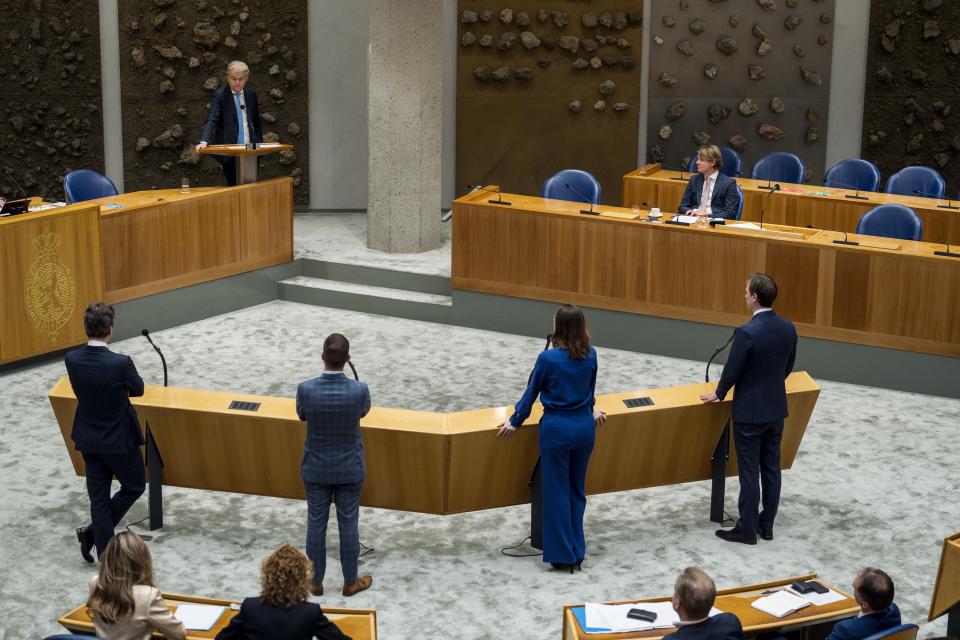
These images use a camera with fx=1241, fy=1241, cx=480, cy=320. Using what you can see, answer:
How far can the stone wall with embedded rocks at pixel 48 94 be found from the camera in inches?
500

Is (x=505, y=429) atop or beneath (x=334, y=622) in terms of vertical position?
atop

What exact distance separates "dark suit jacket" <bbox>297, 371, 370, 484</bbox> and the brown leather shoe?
59cm

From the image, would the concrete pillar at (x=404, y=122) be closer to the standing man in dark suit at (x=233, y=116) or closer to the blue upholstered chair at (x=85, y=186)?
the standing man in dark suit at (x=233, y=116)

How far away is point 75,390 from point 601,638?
9.18ft

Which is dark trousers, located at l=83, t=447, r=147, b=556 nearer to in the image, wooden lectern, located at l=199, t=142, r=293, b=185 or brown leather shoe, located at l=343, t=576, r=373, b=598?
brown leather shoe, located at l=343, t=576, r=373, b=598

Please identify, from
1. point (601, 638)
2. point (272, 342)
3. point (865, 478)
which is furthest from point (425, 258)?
point (601, 638)

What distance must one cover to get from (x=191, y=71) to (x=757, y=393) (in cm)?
865

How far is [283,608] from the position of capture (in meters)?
4.19

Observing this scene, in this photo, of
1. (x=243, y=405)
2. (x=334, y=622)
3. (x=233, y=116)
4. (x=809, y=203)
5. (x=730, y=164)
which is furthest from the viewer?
(x=730, y=164)

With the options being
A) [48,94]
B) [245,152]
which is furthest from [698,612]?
[48,94]

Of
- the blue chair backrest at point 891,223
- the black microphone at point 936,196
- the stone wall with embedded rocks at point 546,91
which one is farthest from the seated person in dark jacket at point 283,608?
the stone wall with embedded rocks at point 546,91

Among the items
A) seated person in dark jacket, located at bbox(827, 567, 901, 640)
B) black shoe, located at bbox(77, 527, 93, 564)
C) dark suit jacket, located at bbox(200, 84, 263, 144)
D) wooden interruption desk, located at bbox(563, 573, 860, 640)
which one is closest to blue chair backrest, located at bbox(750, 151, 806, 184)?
dark suit jacket, located at bbox(200, 84, 263, 144)

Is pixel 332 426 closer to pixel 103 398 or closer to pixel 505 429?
pixel 505 429

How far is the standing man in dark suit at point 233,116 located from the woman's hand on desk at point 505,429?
5.40m
